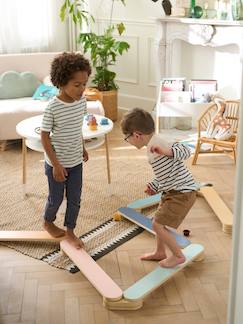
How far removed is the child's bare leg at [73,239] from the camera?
8.93ft

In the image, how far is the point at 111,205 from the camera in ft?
10.9

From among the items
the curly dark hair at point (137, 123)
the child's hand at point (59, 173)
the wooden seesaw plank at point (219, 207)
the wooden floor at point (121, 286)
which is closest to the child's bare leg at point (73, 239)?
the wooden floor at point (121, 286)

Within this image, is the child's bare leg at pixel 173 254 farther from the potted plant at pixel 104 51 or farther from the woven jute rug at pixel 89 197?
the potted plant at pixel 104 51

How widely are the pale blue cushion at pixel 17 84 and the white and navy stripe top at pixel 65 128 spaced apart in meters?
2.20

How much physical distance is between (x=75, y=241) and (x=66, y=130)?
0.63 metres

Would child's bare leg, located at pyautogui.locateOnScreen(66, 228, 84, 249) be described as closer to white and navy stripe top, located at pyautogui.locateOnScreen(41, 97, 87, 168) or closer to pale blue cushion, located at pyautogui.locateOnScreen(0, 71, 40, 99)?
white and navy stripe top, located at pyautogui.locateOnScreen(41, 97, 87, 168)

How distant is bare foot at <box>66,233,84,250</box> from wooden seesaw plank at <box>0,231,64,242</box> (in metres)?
0.07

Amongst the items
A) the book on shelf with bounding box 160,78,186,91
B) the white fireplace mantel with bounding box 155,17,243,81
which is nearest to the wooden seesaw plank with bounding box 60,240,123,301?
the book on shelf with bounding box 160,78,186,91

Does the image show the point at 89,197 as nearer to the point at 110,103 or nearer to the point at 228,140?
the point at 228,140

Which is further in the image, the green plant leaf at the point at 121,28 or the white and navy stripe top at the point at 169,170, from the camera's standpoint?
the green plant leaf at the point at 121,28

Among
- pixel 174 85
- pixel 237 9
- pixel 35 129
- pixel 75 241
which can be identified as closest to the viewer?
pixel 75 241

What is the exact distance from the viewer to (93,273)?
247cm

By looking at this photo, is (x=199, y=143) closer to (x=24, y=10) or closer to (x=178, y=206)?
(x=178, y=206)

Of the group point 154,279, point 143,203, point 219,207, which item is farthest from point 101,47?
point 154,279
